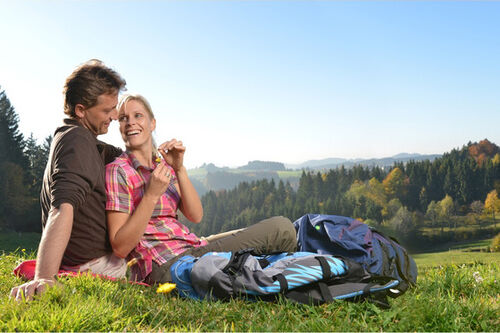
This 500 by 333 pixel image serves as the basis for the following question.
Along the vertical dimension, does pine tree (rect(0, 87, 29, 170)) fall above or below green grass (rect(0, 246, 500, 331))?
above

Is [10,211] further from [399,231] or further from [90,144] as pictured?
[399,231]

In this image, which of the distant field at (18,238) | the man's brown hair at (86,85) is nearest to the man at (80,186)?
the man's brown hair at (86,85)

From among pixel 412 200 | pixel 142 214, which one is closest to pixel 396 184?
pixel 412 200

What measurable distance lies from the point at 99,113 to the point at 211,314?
2.36m

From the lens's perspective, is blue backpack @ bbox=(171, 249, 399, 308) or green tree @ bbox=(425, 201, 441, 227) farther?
green tree @ bbox=(425, 201, 441, 227)

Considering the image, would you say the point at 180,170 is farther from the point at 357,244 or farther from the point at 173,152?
the point at 357,244

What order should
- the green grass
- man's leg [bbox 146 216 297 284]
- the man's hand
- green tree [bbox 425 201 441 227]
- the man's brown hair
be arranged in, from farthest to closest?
green tree [bbox 425 201 441 227]
man's leg [bbox 146 216 297 284]
the man's brown hair
the man's hand
the green grass

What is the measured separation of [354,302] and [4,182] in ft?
169

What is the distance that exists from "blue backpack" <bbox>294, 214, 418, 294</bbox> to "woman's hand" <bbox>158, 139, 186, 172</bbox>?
171 centimetres

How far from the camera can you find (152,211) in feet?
13.4

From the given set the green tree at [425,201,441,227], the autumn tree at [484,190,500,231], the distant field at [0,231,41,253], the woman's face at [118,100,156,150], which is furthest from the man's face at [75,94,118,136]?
the autumn tree at [484,190,500,231]

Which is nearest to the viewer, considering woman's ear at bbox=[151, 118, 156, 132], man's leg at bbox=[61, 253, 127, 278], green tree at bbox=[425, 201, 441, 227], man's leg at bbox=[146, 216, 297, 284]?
man's leg at bbox=[61, 253, 127, 278]

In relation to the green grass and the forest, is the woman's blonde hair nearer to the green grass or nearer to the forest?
the green grass

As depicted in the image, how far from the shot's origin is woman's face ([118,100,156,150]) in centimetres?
460
